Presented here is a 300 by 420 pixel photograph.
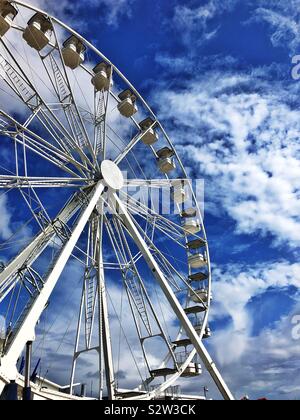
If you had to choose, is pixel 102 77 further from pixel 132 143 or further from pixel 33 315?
pixel 33 315

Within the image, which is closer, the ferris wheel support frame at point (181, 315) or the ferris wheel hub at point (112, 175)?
the ferris wheel support frame at point (181, 315)

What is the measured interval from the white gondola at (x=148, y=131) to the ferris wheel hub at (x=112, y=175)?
14.5 ft

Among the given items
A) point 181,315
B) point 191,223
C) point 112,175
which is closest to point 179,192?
point 191,223

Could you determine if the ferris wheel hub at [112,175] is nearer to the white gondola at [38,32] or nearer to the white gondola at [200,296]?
the white gondola at [38,32]

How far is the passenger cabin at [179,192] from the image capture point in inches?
916

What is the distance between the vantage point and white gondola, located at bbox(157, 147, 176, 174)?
Result: 22.9m

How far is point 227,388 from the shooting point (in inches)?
675

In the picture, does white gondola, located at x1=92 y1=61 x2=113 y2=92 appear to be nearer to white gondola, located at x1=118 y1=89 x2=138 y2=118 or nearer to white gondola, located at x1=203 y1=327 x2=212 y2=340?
white gondola, located at x1=118 y1=89 x2=138 y2=118

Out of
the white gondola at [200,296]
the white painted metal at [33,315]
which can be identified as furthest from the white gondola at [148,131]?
the white painted metal at [33,315]

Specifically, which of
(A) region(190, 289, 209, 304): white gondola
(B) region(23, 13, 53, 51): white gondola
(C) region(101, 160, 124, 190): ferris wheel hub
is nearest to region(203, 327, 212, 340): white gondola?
(A) region(190, 289, 209, 304): white gondola

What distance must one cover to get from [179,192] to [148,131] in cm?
365

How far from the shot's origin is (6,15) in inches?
625

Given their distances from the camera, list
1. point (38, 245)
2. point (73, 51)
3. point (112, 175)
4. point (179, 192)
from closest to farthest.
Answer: point (38, 245) < point (112, 175) < point (73, 51) < point (179, 192)

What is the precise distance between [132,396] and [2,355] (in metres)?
8.37
